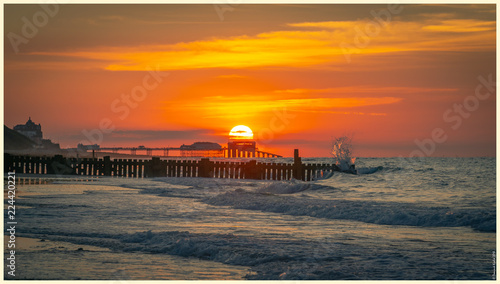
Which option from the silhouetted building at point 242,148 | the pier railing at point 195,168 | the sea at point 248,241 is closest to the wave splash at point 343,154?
the pier railing at point 195,168

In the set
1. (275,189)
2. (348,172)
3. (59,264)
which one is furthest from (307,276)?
Result: (348,172)

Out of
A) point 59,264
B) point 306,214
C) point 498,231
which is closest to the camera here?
point 59,264

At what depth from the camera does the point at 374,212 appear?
1605cm

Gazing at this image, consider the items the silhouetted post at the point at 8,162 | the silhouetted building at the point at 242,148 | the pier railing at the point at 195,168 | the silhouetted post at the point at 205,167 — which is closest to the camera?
the pier railing at the point at 195,168

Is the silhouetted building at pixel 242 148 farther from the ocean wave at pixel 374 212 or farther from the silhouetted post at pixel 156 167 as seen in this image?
the ocean wave at pixel 374 212

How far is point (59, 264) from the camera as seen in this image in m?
8.98

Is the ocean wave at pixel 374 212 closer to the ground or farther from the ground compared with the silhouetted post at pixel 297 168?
closer to the ground

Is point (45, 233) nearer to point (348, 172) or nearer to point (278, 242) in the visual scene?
point (278, 242)

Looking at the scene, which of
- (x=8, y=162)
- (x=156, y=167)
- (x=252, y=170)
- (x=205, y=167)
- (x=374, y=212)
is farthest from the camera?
(x=8, y=162)

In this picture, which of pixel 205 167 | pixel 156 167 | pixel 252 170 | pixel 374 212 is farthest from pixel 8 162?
pixel 374 212

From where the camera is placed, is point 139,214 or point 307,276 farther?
point 139,214

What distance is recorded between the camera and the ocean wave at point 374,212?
571 inches

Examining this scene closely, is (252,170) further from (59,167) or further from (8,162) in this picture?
(8,162)

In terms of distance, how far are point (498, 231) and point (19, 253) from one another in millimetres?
10240
